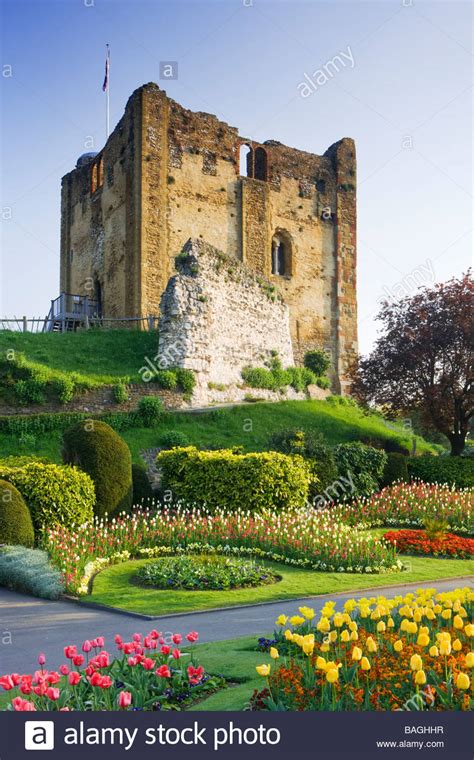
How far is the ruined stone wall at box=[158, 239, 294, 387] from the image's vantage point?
25.0 meters

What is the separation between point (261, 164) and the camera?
1581 inches

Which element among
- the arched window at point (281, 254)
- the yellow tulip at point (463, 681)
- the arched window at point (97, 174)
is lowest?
the yellow tulip at point (463, 681)

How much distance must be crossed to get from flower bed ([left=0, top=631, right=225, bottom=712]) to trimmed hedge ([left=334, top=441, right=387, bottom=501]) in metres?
12.2

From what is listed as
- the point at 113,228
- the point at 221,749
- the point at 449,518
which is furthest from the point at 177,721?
the point at 113,228

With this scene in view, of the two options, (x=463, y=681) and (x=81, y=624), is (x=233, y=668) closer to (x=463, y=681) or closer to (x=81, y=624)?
(x=463, y=681)

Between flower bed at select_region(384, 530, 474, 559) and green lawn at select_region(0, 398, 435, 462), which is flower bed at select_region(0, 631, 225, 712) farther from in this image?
green lawn at select_region(0, 398, 435, 462)

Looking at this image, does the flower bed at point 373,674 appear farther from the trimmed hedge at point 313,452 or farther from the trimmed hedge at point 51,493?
the trimmed hedge at point 313,452

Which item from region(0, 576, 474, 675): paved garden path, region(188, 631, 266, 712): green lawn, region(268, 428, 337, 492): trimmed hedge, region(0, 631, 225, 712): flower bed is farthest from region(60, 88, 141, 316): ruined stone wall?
region(0, 631, 225, 712): flower bed

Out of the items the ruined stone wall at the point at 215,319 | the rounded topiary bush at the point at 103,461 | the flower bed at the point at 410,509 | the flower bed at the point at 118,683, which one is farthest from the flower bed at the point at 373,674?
the ruined stone wall at the point at 215,319

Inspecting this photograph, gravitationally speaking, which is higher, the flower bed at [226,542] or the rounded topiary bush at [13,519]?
the rounded topiary bush at [13,519]

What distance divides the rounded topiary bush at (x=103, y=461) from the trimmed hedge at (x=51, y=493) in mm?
645

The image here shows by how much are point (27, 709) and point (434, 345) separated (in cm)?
2329

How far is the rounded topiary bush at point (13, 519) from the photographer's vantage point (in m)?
11.5

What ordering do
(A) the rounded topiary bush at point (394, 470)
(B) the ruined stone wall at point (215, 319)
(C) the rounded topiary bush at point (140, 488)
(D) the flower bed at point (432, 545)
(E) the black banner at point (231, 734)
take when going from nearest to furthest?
(E) the black banner at point (231, 734) < (D) the flower bed at point (432, 545) < (C) the rounded topiary bush at point (140, 488) < (A) the rounded topiary bush at point (394, 470) < (B) the ruined stone wall at point (215, 319)
